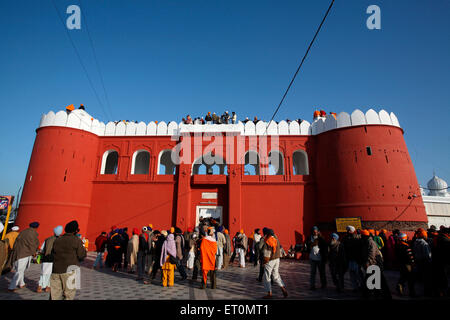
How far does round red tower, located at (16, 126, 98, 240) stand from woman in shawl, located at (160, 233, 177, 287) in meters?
9.68

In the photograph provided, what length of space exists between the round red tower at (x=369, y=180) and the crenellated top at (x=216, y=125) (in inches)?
20.6

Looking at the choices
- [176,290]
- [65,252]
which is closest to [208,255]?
[176,290]

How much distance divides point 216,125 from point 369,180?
8.68 meters

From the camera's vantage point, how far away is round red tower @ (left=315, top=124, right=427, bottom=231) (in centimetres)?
1198

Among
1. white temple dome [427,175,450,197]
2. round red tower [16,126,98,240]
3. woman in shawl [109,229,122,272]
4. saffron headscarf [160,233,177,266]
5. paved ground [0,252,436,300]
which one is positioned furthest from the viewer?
white temple dome [427,175,450,197]

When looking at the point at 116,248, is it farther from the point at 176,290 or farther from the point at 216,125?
the point at 216,125

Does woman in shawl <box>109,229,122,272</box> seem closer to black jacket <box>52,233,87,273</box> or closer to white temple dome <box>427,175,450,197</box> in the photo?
black jacket <box>52,233,87,273</box>

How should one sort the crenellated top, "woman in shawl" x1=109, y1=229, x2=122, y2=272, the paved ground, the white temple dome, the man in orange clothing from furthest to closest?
the white temple dome, the crenellated top, "woman in shawl" x1=109, y1=229, x2=122, y2=272, the man in orange clothing, the paved ground

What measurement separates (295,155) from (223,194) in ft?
21.1

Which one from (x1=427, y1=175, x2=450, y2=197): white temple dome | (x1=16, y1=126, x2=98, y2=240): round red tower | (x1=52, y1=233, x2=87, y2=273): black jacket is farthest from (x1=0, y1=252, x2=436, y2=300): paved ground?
(x1=427, y1=175, x2=450, y2=197): white temple dome

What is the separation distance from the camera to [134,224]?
1419 centimetres

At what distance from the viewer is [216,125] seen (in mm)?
14906
